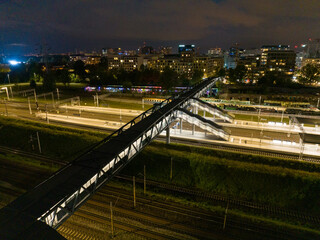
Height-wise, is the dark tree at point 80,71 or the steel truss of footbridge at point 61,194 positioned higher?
the dark tree at point 80,71

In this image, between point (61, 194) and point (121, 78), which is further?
point (121, 78)

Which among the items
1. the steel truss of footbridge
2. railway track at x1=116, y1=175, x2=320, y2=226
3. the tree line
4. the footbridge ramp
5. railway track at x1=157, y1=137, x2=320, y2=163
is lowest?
railway track at x1=116, y1=175, x2=320, y2=226

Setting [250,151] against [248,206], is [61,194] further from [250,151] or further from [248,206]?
[250,151]

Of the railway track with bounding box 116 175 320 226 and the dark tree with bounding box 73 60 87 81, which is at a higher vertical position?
the dark tree with bounding box 73 60 87 81

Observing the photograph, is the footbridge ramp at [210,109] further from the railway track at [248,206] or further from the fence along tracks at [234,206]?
the fence along tracks at [234,206]

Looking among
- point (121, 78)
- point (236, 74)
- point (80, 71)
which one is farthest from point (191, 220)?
point (80, 71)

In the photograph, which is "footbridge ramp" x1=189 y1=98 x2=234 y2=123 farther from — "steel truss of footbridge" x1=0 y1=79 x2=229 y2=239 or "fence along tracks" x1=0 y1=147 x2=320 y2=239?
"steel truss of footbridge" x1=0 y1=79 x2=229 y2=239

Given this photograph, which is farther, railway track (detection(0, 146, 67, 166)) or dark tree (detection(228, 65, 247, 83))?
dark tree (detection(228, 65, 247, 83))

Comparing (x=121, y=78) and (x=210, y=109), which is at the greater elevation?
(x=121, y=78)

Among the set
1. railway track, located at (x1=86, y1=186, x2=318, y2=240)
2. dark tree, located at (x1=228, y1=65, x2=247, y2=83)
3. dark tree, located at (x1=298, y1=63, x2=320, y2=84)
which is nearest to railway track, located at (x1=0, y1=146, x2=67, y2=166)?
railway track, located at (x1=86, y1=186, x2=318, y2=240)

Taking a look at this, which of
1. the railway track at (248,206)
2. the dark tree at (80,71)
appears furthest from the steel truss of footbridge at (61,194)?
the dark tree at (80,71)

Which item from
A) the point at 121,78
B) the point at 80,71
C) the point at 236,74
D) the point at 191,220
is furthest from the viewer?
the point at 80,71

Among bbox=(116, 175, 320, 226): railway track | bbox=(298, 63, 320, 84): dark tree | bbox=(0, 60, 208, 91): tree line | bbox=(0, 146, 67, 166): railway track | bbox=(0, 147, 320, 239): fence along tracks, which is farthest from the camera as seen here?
bbox=(298, 63, 320, 84): dark tree
